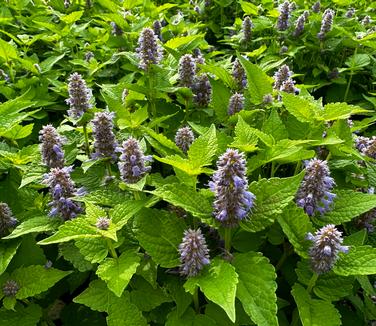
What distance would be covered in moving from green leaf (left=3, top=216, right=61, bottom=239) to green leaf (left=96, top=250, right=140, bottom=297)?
1.27 feet

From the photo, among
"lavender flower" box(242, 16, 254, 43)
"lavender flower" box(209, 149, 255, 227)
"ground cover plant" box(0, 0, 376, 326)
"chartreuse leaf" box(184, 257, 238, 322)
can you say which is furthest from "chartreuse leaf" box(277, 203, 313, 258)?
"lavender flower" box(242, 16, 254, 43)

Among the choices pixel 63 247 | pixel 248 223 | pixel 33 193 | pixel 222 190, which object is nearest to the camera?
pixel 222 190

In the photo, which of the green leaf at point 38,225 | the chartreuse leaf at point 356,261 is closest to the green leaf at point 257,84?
the chartreuse leaf at point 356,261

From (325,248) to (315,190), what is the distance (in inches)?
13.9

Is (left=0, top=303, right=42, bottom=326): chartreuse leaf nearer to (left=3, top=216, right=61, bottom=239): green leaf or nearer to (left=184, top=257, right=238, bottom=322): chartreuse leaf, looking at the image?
(left=3, top=216, right=61, bottom=239): green leaf

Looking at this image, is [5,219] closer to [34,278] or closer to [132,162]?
[34,278]

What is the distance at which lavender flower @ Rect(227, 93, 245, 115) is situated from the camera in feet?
10.5

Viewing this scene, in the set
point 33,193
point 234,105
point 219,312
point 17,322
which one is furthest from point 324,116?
point 17,322

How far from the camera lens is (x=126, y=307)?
224cm

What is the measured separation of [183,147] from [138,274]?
2.71 feet

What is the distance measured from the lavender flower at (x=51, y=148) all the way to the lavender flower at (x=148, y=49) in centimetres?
114

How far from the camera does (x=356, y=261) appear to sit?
2207 millimetres

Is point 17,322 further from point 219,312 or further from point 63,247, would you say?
point 219,312

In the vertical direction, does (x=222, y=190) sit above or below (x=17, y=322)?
above
